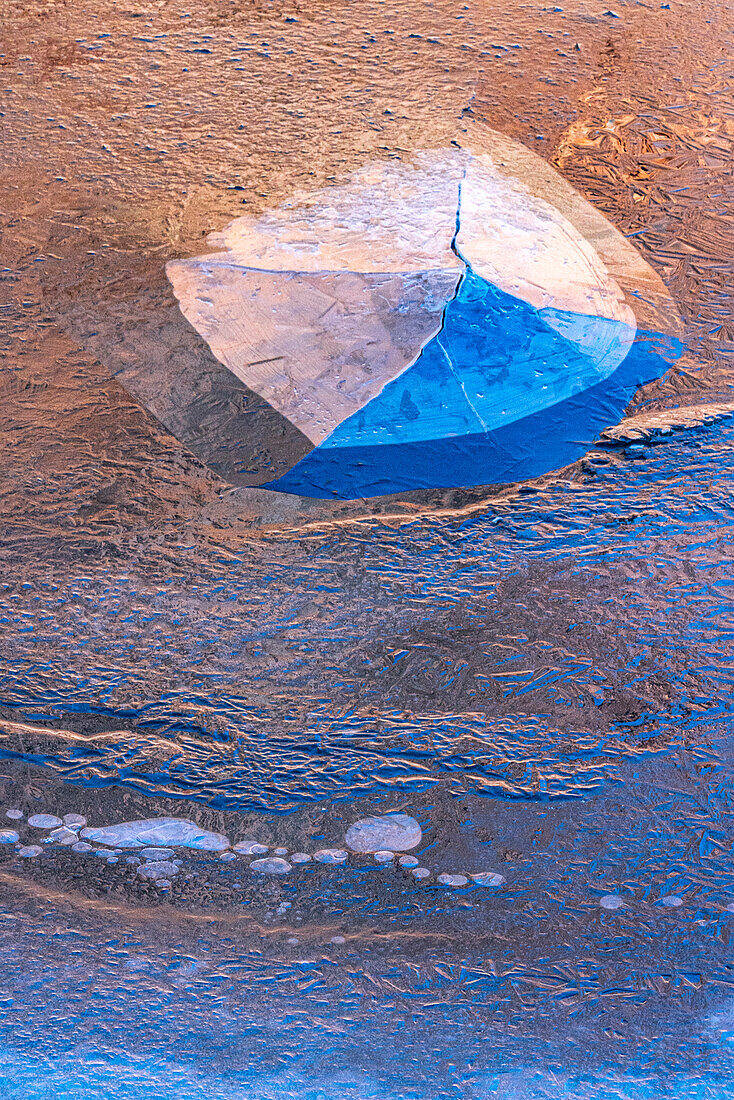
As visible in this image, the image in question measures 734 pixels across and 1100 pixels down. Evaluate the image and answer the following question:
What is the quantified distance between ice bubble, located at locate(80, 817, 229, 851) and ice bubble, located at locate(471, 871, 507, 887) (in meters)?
0.53

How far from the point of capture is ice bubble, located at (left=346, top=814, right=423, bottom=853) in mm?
1823

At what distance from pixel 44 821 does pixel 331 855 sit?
0.62 meters

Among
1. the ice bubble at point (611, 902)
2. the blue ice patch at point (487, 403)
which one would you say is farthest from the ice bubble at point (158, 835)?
the blue ice patch at point (487, 403)

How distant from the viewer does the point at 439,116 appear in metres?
3.46

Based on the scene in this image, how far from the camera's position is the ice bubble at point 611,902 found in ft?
5.71

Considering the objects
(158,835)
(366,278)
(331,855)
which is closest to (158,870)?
(158,835)

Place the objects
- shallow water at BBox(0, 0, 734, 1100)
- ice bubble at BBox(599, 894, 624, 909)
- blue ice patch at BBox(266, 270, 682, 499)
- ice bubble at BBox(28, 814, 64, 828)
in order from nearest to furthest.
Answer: shallow water at BBox(0, 0, 734, 1100)
ice bubble at BBox(599, 894, 624, 909)
ice bubble at BBox(28, 814, 64, 828)
blue ice patch at BBox(266, 270, 682, 499)

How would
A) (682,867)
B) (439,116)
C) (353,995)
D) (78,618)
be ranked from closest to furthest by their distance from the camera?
(353,995) < (682,867) < (78,618) < (439,116)

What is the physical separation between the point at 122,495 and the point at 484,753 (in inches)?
47.6

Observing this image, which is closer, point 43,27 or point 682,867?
point 682,867

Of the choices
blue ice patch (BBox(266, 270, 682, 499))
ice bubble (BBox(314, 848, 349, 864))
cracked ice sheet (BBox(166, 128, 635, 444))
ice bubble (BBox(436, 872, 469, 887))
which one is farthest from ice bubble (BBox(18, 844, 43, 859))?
cracked ice sheet (BBox(166, 128, 635, 444))

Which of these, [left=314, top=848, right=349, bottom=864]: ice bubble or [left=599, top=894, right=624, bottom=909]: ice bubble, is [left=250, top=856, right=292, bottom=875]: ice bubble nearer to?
[left=314, top=848, right=349, bottom=864]: ice bubble

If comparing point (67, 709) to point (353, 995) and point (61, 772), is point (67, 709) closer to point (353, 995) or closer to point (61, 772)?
point (61, 772)

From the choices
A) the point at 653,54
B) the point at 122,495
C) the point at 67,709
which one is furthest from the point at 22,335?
the point at 653,54
